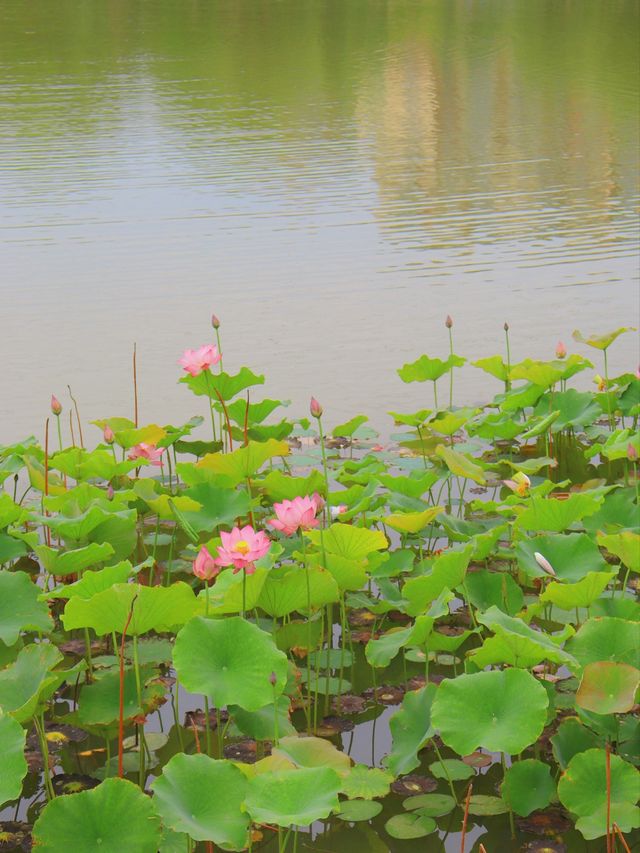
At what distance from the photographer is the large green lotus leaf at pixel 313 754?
138 centimetres

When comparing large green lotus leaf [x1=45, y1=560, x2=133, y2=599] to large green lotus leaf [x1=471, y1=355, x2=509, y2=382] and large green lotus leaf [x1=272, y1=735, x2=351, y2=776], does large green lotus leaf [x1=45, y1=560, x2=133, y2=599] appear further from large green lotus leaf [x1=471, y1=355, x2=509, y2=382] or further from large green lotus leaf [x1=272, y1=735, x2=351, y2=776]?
large green lotus leaf [x1=471, y1=355, x2=509, y2=382]

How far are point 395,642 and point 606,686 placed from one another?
329 mm

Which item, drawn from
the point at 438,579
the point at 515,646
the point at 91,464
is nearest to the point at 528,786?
the point at 515,646

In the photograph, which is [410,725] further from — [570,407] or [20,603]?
[570,407]

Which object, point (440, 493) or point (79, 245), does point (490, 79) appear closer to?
point (79, 245)

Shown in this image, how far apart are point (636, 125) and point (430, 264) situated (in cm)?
366

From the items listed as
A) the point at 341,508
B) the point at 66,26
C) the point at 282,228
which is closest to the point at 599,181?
the point at 282,228

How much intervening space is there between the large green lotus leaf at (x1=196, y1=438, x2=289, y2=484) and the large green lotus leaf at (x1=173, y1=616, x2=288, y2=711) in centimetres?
70

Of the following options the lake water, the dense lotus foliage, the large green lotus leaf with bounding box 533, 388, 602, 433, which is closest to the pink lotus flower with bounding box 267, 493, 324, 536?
the dense lotus foliage

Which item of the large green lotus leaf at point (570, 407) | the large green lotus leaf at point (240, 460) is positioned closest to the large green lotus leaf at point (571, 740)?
the large green lotus leaf at point (240, 460)

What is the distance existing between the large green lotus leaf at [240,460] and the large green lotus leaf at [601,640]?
79 centimetres

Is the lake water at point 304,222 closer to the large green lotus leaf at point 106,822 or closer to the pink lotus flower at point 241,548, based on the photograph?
the pink lotus flower at point 241,548

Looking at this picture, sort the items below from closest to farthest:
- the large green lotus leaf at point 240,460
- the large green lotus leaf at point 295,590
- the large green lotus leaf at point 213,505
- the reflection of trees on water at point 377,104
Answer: the large green lotus leaf at point 295,590
the large green lotus leaf at point 213,505
the large green lotus leaf at point 240,460
the reflection of trees on water at point 377,104

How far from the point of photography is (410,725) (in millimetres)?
1490
